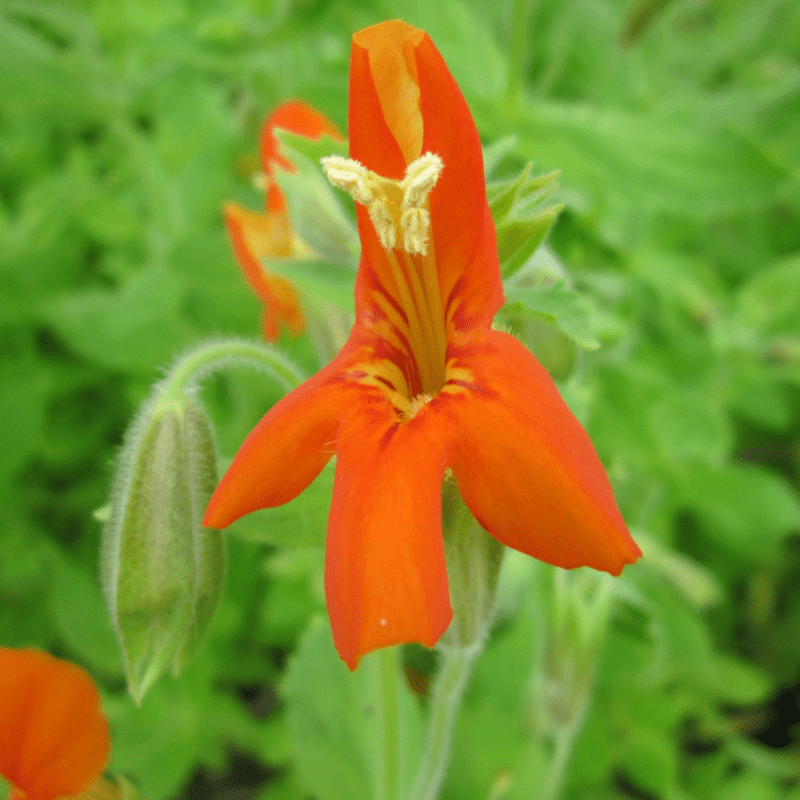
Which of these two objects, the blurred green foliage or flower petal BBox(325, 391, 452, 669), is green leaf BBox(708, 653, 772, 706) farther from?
flower petal BBox(325, 391, 452, 669)

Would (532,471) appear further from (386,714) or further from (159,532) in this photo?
(386,714)

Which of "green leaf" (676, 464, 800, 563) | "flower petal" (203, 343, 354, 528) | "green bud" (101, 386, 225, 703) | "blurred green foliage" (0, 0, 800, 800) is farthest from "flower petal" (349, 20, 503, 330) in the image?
"green leaf" (676, 464, 800, 563)

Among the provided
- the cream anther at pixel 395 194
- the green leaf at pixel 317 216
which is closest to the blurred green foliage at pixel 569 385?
the green leaf at pixel 317 216

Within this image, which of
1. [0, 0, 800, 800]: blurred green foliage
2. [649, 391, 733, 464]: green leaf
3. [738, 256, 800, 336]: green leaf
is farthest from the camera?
[738, 256, 800, 336]: green leaf

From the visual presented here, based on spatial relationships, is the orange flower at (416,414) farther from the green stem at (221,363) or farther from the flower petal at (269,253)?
the flower petal at (269,253)

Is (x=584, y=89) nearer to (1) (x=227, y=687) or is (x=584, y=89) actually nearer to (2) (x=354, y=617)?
(1) (x=227, y=687)

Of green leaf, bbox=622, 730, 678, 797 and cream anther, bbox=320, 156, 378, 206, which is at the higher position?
cream anther, bbox=320, 156, 378, 206

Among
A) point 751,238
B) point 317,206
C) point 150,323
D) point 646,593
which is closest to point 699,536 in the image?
point 646,593
